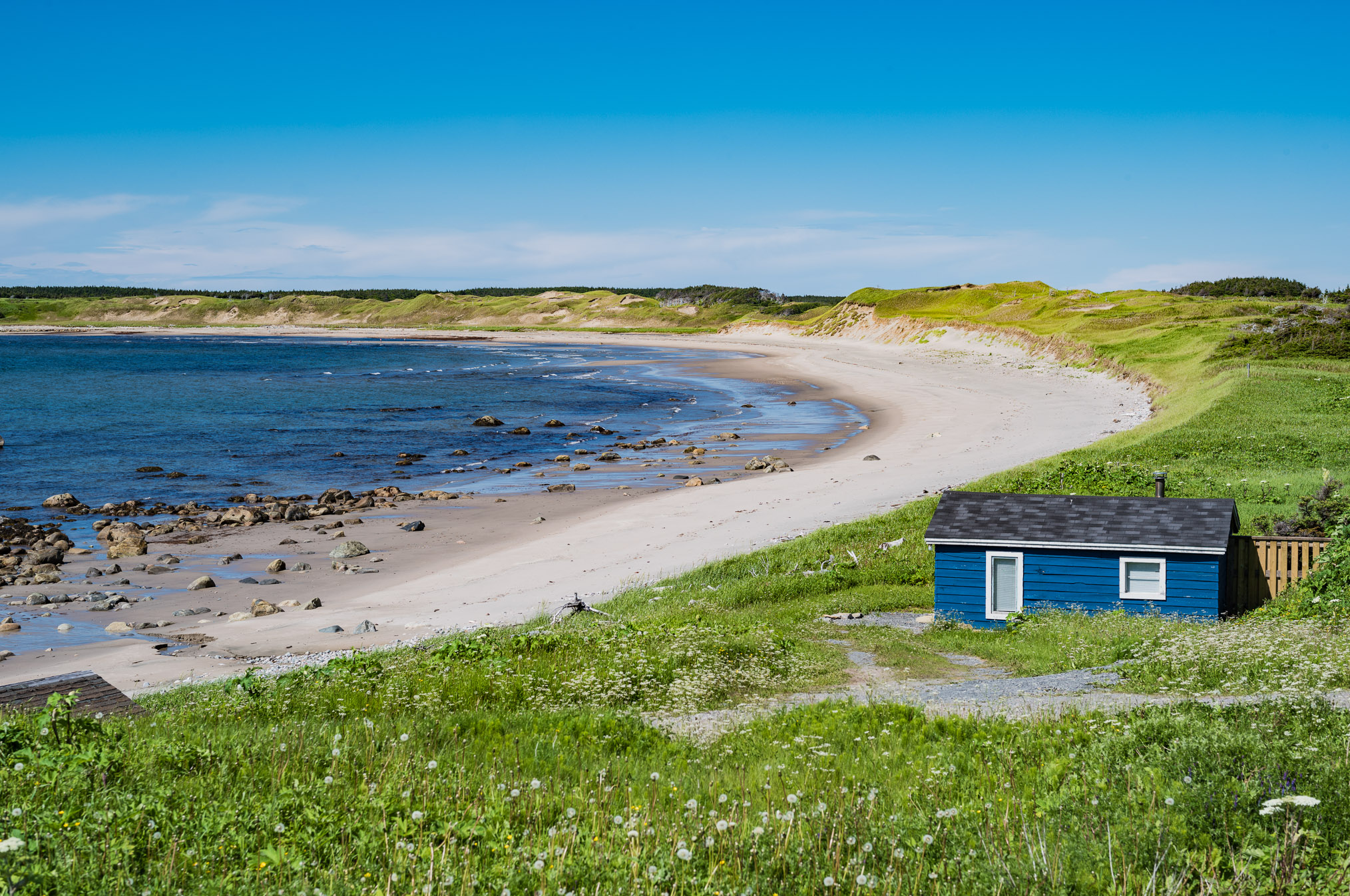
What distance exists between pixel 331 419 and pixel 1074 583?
195 feet

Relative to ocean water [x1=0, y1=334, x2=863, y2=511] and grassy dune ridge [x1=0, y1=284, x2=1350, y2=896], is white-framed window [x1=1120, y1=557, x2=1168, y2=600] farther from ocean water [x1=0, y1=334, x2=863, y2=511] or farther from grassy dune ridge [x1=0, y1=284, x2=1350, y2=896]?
ocean water [x1=0, y1=334, x2=863, y2=511]

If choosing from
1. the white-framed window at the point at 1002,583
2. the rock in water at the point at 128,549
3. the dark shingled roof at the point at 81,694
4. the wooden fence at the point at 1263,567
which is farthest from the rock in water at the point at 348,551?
the wooden fence at the point at 1263,567

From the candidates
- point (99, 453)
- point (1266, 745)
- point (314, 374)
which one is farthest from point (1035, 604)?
point (314, 374)

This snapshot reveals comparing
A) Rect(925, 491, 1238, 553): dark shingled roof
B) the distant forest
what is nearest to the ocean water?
Rect(925, 491, 1238, 553): dark shingled roof

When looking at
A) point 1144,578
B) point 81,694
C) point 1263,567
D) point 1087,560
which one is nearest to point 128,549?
point 81,694

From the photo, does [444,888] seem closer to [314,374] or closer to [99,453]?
[99,453]

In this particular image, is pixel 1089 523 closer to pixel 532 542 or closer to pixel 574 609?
pixel 574 609

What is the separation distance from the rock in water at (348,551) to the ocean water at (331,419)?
11.7 m

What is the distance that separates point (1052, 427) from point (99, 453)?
163 ft

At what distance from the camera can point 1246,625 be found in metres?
16.8

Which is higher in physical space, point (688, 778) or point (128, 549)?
point (688, 778)

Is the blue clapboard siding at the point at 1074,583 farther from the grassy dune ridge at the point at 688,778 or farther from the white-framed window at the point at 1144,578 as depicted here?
the grassy dune ridge at the point at 688,778

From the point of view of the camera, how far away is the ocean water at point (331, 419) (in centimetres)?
4450

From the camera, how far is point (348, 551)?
2958cm
